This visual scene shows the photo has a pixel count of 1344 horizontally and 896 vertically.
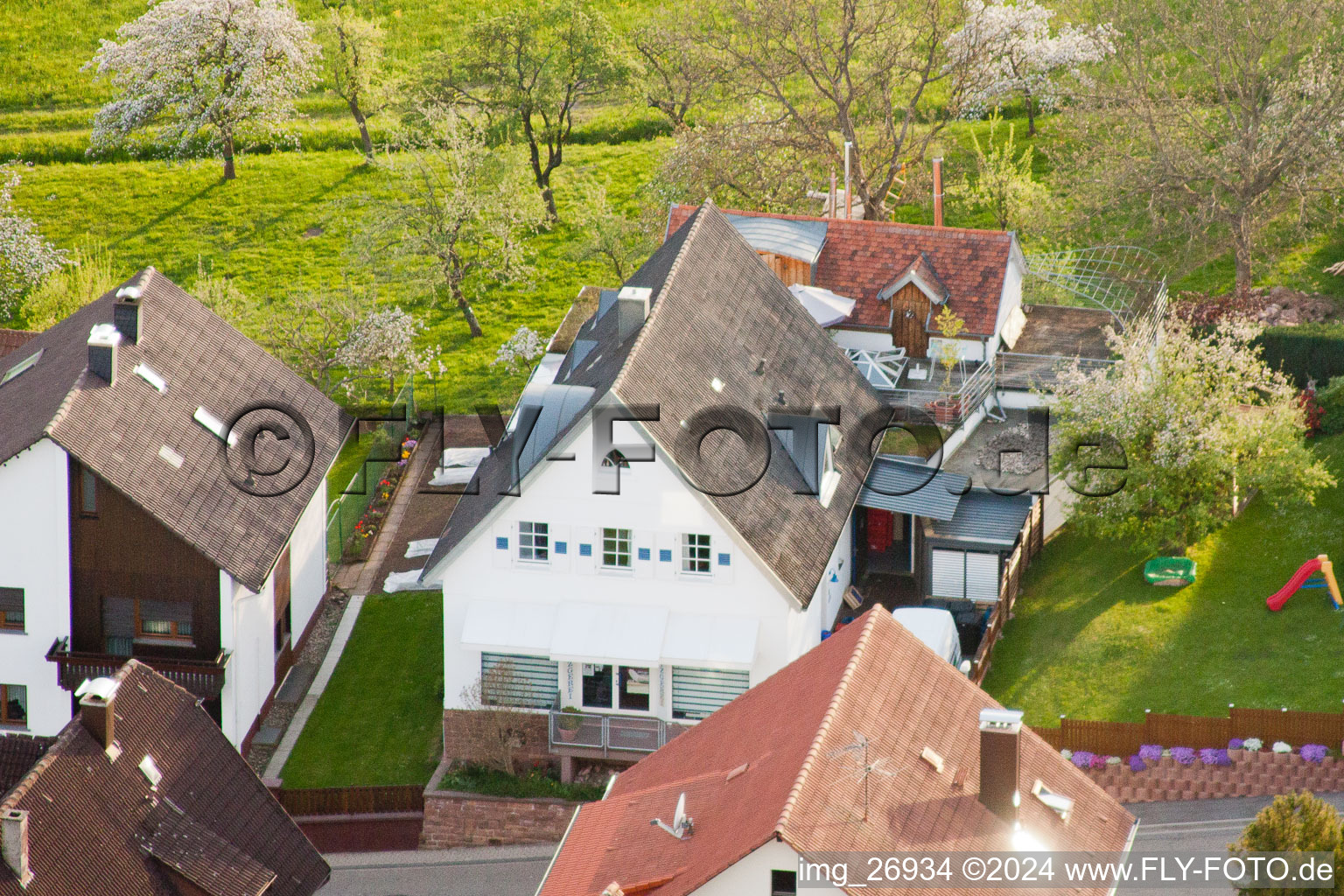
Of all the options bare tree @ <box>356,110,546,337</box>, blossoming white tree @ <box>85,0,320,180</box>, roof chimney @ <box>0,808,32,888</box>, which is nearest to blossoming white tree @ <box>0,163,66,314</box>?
blossoming white tree @ <box>85,0,320,180</box>

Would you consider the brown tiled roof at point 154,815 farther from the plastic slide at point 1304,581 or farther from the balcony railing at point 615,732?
the plastic slide at point 1304,581

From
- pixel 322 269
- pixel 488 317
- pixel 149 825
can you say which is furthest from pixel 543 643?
pixel 322 269

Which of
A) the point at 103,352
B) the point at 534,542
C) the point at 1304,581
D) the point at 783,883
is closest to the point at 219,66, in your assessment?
the point at 103,352

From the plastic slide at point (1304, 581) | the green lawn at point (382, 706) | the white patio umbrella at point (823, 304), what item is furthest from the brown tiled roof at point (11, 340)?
the plastic slide at point (1304, 581)

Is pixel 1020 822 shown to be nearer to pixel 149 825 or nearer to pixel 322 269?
pixel 149 825

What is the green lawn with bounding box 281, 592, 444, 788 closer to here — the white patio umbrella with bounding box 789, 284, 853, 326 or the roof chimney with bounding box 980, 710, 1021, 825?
the white patio umbrella with bounding box 789, 284, 853, 326

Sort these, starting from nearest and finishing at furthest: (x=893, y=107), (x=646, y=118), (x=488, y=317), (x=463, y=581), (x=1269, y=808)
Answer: (x=1269, y=808)
(x=463, y=581)
(x=488, y=317)
(x=893, y=107)
(x=646, y=118)
